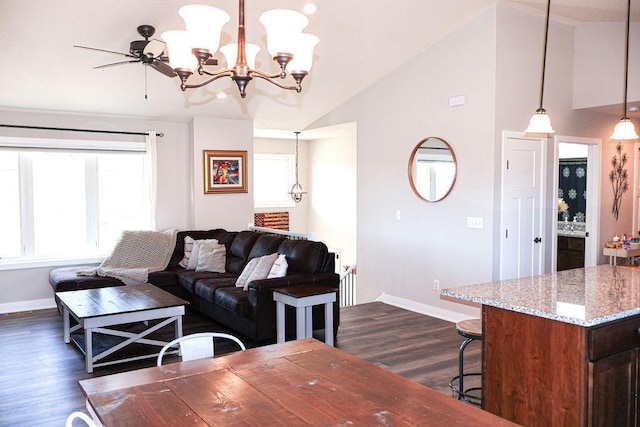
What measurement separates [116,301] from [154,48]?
222 cm

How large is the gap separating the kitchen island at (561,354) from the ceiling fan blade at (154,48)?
9.25 feet

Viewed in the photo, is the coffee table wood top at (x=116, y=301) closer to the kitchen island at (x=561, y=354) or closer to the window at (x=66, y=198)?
the window at (x=66, y=198)

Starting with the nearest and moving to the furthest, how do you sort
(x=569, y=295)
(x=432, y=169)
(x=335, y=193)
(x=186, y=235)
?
1. (x=569, y=295)
2. (x=432, y=169)
3. (x=186, y=235)
4. (x=335, y=193)

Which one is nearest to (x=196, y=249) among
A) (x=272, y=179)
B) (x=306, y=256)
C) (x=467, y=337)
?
(x=306, y=256)

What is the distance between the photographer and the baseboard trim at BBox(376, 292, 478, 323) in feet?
18.2

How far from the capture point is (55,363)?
435 centimetres

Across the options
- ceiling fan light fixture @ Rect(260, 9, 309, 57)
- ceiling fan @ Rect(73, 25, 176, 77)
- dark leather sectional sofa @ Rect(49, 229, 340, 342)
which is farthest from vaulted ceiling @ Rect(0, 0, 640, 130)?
dark leather sectional sofa @ Rect(49, 229, 340, 342)

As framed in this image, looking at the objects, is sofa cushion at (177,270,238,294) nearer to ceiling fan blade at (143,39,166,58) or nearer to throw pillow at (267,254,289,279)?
throw pillow at (267,254,289,279)

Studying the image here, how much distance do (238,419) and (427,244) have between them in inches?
179

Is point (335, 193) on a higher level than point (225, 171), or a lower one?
lower

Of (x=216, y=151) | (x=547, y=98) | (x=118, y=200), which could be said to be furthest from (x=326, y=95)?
(x=118, y=200)

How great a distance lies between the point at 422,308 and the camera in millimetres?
5941

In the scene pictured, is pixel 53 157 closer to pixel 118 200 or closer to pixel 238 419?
pixel 118 200

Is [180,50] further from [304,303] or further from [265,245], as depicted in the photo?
[265,245]
